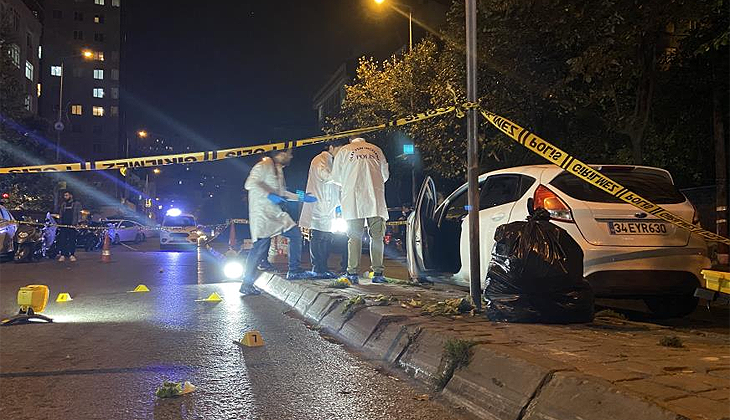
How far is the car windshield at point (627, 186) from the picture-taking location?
18.5ft

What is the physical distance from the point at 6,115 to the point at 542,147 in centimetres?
2341

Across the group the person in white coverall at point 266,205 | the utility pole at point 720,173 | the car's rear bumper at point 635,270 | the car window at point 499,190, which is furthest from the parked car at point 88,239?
the car's rear bumper at point 635,270

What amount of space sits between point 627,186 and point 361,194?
11.4 ft

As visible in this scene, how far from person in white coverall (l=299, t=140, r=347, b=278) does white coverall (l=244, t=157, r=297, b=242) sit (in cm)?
65

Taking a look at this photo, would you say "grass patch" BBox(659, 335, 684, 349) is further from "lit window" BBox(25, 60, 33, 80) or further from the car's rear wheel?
"lit window" BBox(25, 60, 33, 80)

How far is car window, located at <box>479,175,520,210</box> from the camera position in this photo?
6355 millimetres

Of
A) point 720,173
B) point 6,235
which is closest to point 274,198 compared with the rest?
point 720,173

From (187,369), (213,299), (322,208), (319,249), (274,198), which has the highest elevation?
(274,198)

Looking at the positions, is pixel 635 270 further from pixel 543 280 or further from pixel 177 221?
pixel 177 221

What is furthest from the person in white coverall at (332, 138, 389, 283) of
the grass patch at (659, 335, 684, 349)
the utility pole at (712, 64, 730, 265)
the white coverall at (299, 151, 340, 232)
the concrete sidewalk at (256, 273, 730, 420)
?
the utility pole at (712, 64, 730, 265)

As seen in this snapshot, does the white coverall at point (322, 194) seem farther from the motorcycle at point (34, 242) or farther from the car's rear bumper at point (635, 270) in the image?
the motorcycle at point (34, 242)

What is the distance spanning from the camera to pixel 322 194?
9.78 metres

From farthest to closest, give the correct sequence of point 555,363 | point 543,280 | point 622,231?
point 622,231
point 543,280
point 555,363

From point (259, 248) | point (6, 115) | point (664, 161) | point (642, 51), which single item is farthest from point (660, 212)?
point (6, 115)
